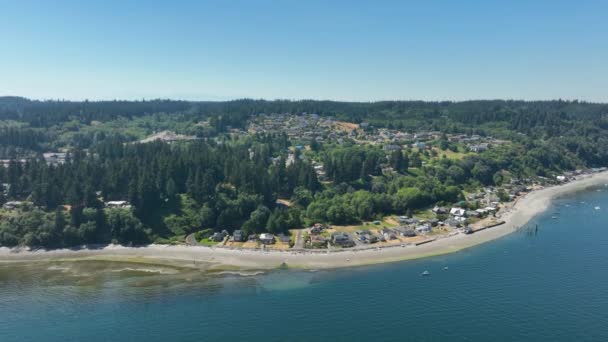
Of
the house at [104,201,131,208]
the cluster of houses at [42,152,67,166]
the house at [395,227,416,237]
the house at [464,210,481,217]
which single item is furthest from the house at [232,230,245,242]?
the cluster of houses at [42,152,67,166]

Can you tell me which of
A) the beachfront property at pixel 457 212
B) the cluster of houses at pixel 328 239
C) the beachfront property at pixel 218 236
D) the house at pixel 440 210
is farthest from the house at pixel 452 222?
Answer: the beachfront property at pixel 218 236

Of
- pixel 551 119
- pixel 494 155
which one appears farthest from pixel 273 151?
pixel 551 119

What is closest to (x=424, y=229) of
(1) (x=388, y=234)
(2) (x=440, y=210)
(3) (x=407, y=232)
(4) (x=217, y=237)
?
(3) (x=407, y=232)

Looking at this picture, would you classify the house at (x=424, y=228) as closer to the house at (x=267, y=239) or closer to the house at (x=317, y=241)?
the house at (x=317, y=241)

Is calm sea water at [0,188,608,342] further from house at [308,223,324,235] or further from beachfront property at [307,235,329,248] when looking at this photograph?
house at [308,223,324,235]

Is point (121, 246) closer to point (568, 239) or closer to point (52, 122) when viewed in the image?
point (568, 239)

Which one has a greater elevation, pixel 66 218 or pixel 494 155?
pixel 494 155
